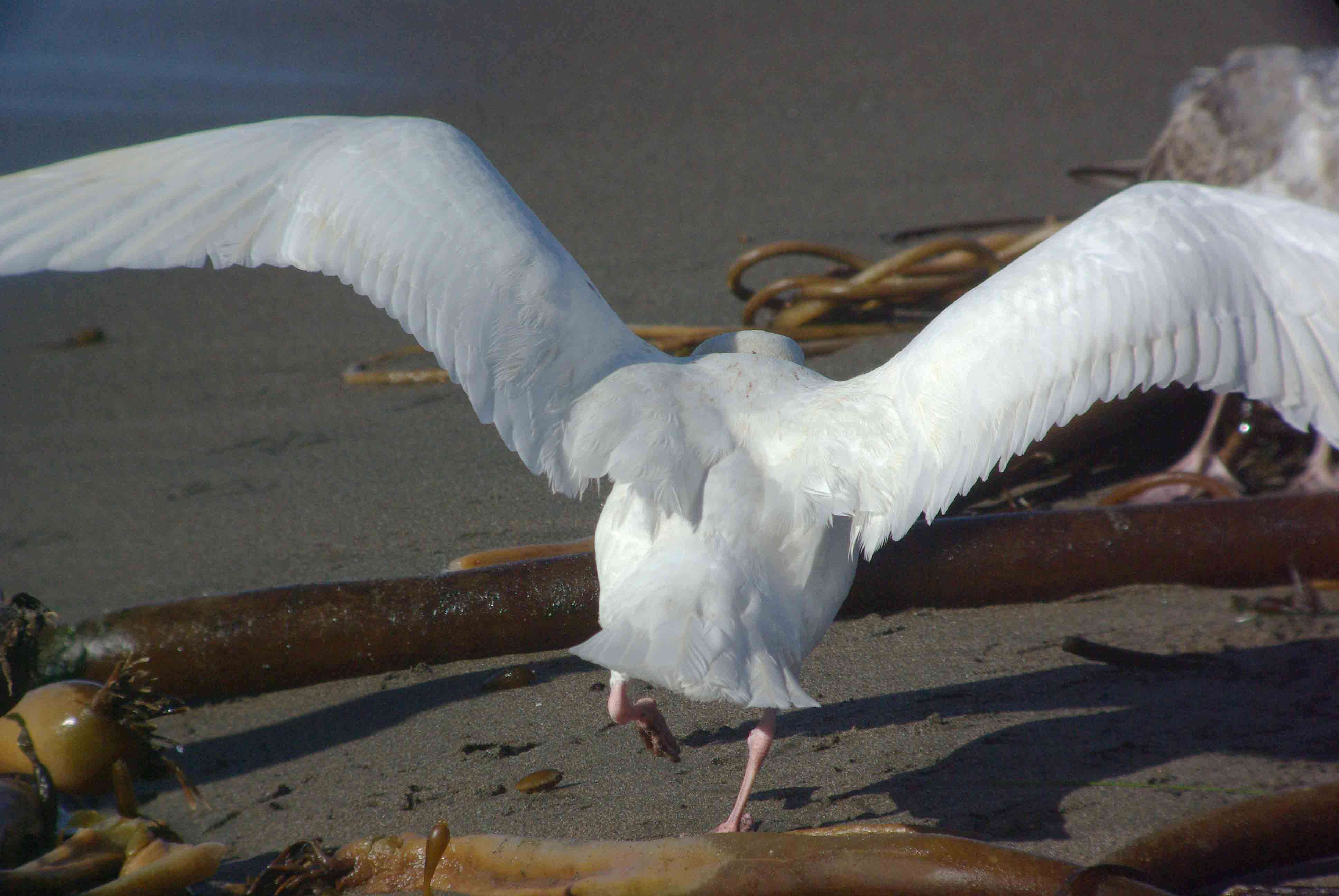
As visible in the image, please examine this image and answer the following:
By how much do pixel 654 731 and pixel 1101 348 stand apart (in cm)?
122

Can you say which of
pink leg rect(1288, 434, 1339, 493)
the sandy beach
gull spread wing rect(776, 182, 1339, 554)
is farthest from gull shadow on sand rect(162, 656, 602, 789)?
pink leg rect(1288, 434, 1339, 493)

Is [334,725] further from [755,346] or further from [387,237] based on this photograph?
[755,346]

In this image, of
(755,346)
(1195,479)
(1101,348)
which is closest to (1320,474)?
(1195,479)

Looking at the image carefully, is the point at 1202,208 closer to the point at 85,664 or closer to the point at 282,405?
the point at 85,664

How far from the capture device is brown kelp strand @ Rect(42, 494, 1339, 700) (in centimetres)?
300

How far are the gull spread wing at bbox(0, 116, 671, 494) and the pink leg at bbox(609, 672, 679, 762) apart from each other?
45 centimetres

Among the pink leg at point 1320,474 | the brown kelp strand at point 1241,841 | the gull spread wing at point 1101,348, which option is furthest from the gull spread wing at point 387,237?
the pink leg at point 1320,474

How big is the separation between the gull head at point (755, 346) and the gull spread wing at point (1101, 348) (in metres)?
0.53

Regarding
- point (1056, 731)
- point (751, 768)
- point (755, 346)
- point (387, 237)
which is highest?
point (387, 237)

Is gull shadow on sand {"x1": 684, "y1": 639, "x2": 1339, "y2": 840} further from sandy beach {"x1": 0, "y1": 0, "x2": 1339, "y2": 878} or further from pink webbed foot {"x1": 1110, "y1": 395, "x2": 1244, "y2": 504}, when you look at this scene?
pink webbed foot {"x1": 1110, "y1": 395, "x2": 1244, "y2": 504}

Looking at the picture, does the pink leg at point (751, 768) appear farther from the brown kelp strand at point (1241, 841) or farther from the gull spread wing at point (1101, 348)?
the brown kelp strand at point (1241, 841)

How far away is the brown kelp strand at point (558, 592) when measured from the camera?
3.00m

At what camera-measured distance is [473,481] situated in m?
4.24

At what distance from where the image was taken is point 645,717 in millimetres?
2721
